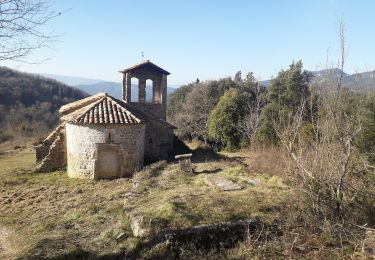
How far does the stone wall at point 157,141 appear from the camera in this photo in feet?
61.4

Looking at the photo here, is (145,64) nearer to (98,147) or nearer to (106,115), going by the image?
(106,115)

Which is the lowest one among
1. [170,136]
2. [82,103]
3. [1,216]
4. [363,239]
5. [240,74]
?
[1,216]

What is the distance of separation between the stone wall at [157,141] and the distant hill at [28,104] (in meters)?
24.1

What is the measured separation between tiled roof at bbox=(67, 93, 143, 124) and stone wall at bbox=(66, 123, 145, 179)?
0.24 m

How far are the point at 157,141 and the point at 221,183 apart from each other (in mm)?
7246

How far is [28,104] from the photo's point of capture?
194 feet

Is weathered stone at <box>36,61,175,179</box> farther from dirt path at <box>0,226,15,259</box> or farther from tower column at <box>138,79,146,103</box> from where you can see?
dirt path at <box>0,226,15,259</box>

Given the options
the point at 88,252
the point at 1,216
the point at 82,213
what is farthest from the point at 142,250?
the point at 1,216

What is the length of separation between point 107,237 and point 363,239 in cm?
578

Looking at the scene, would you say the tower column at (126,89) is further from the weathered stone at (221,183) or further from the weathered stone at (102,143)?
the weathered stone at (221,183)

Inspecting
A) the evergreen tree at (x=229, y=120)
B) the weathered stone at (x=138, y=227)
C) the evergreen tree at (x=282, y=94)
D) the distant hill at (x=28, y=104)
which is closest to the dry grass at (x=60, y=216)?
the weathered stone at (x=138, y=227)

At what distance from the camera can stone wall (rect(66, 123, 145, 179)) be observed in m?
15.4

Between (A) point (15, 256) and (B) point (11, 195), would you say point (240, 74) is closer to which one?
(B) point (11, 195)

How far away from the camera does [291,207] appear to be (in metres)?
9.28
